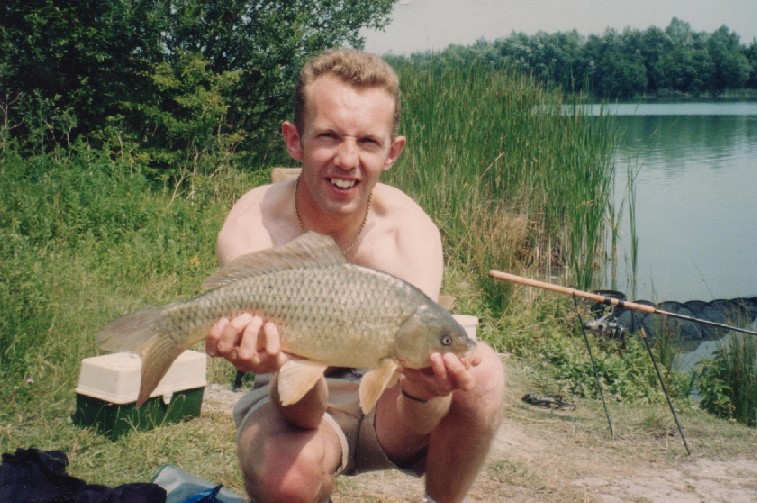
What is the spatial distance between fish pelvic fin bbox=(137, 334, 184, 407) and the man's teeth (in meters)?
0.76

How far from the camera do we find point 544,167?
7.39 meters

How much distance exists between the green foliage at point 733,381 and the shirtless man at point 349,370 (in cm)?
344

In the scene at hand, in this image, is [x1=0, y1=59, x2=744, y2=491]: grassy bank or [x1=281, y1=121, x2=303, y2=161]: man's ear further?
[x1=0, y1=59, x2=744, y2=491]: grassy bank

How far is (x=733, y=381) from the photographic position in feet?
17.4

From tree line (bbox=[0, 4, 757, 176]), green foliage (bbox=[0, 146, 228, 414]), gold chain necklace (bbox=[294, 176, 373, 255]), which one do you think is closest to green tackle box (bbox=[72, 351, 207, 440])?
green foliage (bbox=[0, 146, 228, 414])

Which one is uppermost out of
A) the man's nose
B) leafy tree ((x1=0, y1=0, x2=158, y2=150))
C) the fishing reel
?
leafy tree ((x1=0, y1=0, x2=158, y2=150))

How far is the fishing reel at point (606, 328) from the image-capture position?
17.6 feet

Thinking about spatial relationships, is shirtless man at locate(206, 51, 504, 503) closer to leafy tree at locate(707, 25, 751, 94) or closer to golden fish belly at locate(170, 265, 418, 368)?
golden fish belly at locate(170, 265, 418, 368)

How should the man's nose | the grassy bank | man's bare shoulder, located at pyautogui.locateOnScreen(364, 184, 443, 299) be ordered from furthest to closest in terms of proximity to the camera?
the grassy bank → man's bare shoulder, located at pyautogui.locateOnScreen(364, 184, 443, 299) → the man's nose

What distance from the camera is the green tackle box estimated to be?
3229 mm

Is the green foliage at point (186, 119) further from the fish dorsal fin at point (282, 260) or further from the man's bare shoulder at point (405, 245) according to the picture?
the fish dorsal fin at point (282, 260)

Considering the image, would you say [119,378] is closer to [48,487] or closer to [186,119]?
[48,487]

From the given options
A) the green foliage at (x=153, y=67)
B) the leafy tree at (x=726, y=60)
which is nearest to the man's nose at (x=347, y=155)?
the green foliage at (x=153, y=67)

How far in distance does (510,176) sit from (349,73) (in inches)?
206
